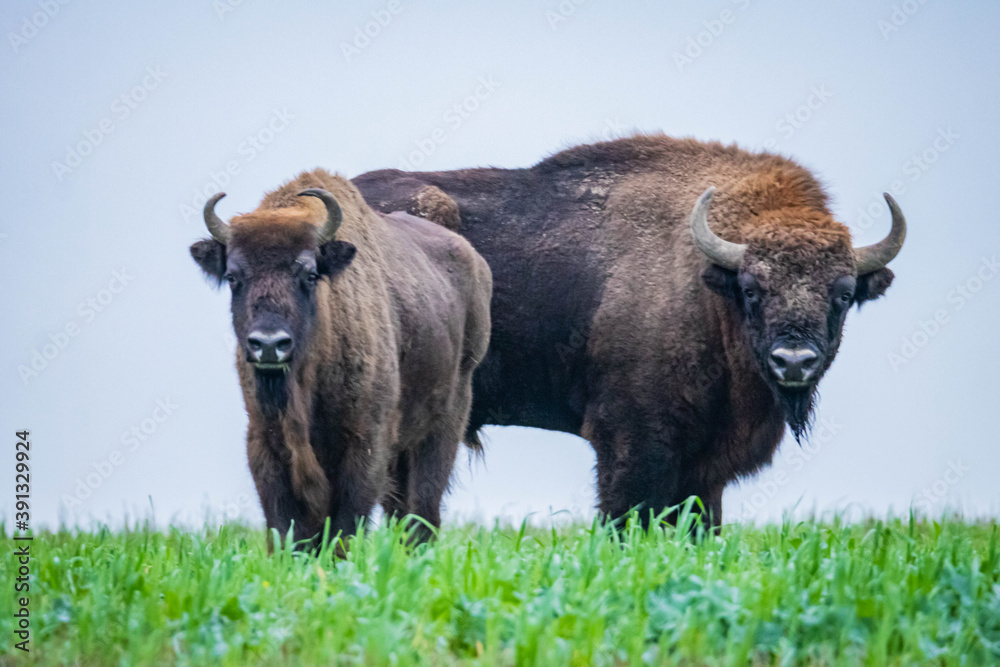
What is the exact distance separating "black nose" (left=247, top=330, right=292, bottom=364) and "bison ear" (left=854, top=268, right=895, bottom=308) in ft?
14.0

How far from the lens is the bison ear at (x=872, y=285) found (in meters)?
8.38

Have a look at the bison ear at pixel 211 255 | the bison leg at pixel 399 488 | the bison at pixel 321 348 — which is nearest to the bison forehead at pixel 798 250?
the bison at pixel 321 348

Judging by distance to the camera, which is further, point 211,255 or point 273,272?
point 211,255

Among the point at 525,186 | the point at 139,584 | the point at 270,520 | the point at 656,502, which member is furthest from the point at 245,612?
the point at 525,186

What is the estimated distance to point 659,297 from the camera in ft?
29.1

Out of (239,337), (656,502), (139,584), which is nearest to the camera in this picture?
(139,584)

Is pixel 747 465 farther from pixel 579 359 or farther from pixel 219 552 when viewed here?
pixel 219 552

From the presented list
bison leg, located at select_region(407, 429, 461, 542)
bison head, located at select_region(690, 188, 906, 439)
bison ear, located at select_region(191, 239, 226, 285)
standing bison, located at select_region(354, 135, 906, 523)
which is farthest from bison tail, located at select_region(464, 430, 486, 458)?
bison ear, located at select_region(191, 239, 226, 285)

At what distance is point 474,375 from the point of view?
31.1 ft

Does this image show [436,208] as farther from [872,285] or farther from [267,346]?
[267,346]

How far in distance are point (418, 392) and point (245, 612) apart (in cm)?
340

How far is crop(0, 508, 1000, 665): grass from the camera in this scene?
13.2ft

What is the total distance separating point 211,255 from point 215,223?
8.4 inches

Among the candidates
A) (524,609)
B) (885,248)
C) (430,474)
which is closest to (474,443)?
(430,474)
